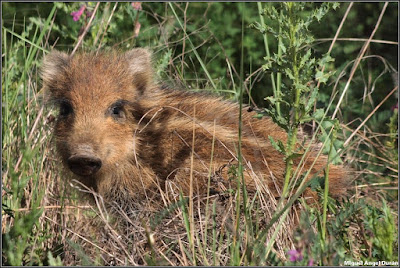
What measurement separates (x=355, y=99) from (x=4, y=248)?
3.50 metres

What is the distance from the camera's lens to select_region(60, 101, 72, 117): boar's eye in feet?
13.2

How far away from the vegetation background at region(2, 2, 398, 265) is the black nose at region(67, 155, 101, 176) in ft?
0.71

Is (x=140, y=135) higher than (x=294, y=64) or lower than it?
lower

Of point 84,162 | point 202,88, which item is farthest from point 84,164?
point 202,88

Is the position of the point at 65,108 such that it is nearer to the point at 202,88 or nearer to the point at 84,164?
the point at 84,164

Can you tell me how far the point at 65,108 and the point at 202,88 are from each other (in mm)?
1715

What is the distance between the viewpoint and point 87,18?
18.2 ft

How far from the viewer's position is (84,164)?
366cm

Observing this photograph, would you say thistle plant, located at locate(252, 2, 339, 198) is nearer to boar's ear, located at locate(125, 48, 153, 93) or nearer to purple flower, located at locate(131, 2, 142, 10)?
boar's ear, located at locate(125, 48, 153, 93)

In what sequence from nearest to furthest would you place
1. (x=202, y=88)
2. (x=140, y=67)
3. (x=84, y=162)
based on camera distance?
(x=84, y=162) → (x=140, y=67) → (x=202, y=88)

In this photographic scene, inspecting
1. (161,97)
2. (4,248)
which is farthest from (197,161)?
(4,248)

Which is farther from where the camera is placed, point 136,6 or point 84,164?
point 136,6

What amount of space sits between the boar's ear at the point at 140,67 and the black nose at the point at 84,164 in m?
0.72

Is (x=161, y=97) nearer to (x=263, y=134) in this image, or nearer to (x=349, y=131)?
(x=263, y=134)
